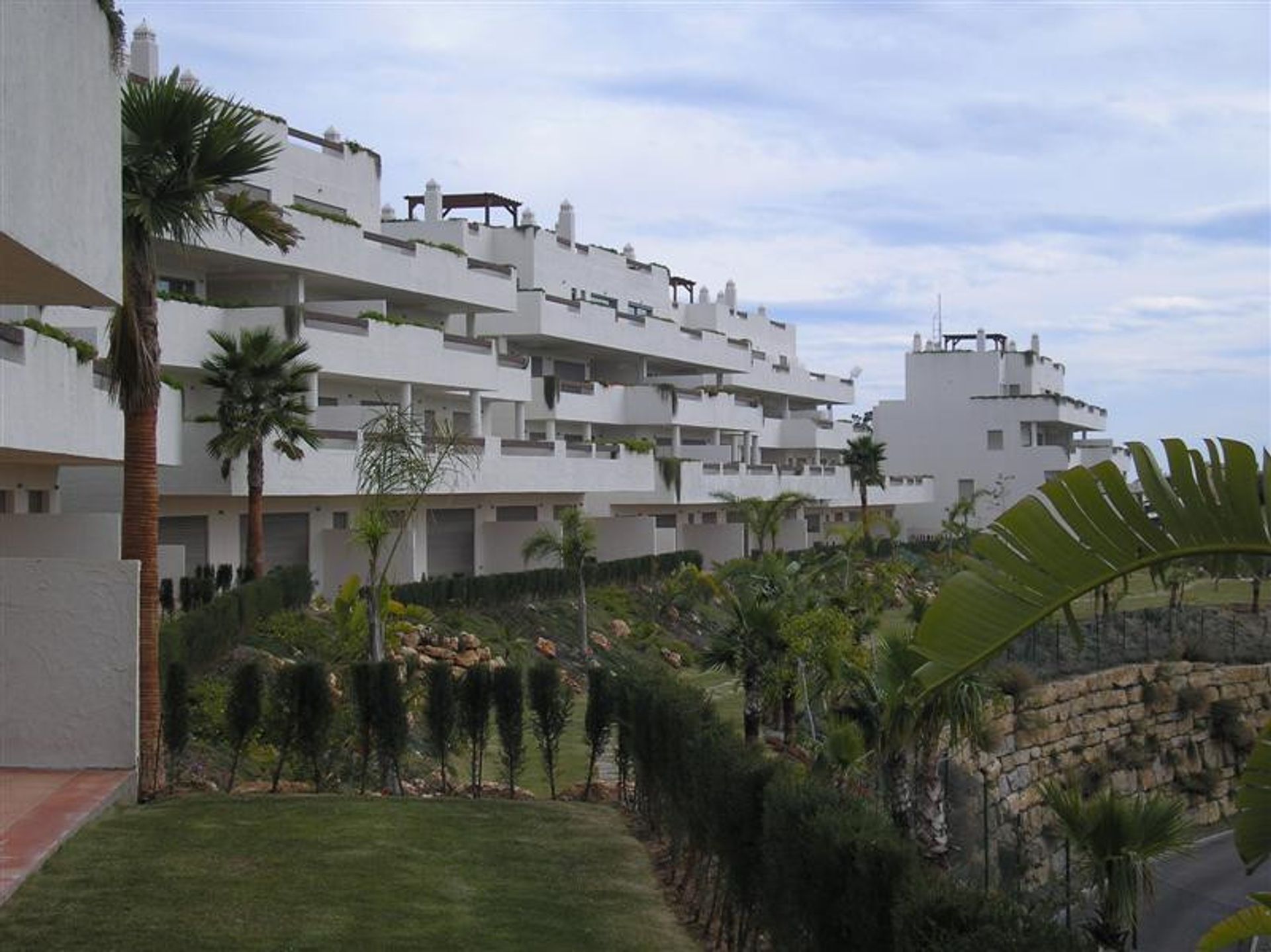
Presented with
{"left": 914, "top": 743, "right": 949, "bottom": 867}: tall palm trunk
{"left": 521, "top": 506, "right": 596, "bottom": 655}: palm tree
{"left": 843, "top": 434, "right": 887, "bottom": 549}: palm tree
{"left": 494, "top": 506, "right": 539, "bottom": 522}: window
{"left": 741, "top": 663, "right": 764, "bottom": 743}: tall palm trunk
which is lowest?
{"left": 914, "top": 743, "right": 949, "bottom": 867}: tall palm trunk

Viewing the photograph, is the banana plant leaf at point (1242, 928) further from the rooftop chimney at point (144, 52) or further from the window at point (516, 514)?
the window at point (516, 514)

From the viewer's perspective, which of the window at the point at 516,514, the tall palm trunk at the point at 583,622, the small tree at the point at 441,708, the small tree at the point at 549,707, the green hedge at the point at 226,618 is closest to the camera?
the small tree at the point at 441,708

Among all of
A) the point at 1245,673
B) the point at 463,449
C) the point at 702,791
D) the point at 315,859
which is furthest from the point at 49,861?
the point at 1245,673

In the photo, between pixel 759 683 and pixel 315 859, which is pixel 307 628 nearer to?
pixel 759 683

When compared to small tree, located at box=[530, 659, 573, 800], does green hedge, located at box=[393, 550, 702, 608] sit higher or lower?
higher

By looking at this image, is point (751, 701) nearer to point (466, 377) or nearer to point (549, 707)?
point (549, 707)

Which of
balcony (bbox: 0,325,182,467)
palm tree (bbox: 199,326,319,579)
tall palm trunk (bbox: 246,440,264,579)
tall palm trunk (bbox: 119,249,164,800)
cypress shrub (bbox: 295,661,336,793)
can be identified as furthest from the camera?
tall palm trunk (bbox: 246,440,264,579)

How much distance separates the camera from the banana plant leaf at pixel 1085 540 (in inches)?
242

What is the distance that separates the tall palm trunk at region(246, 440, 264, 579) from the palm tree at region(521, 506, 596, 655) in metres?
10.0

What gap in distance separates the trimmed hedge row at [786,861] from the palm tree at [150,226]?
5446 millimetres

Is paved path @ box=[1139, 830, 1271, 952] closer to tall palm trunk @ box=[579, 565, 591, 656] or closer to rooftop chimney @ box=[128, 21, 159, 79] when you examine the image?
tall palm trunk @ box=[579, 565, 591, 656]

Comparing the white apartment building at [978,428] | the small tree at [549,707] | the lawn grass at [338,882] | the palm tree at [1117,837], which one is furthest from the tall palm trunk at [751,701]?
the white apartment building at [978,428]

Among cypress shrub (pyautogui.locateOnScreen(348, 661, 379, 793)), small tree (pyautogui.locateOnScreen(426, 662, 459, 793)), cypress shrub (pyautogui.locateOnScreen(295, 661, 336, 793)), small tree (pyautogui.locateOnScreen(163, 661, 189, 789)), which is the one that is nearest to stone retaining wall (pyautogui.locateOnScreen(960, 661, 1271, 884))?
small tree (pyautogui.locateOnScreen(426, 662, 459, 793))

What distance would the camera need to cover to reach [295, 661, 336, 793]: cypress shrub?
1656 cm
